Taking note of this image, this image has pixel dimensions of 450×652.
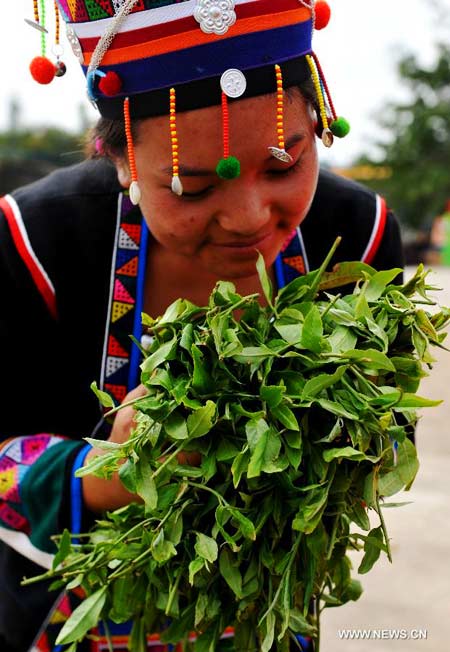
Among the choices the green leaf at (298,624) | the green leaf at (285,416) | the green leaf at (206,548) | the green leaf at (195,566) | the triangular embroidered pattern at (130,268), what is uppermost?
the green leaf at (285,416)

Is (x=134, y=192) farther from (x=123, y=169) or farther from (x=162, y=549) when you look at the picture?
(x=162, y=549)

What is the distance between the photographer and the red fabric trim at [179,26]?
1.35 meters

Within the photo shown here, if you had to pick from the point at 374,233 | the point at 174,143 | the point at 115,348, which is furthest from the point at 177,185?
the point at 374,233

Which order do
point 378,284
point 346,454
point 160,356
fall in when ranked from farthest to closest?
point 378,284 < point 160,356 < point 346,454

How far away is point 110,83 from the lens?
1.41 m

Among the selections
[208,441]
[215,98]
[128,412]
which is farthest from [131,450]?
[215,98]

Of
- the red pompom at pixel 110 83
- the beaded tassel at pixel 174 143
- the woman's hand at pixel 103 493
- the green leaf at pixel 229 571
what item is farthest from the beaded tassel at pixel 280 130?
the green leaf at pixel 229 571

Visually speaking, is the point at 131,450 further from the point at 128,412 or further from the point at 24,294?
the point at 24,294

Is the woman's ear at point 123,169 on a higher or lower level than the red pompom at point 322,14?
lower

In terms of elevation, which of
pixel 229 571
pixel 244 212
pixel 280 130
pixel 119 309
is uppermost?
pixel 280 130

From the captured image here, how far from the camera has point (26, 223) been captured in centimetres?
175

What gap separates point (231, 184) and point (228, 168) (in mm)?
56

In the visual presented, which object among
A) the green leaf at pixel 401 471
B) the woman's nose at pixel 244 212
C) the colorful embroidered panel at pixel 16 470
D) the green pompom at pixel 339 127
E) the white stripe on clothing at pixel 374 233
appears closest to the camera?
the green leaf at pixel 401 471

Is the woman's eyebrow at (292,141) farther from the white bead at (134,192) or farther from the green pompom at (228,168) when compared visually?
the white bead at (134,192)
